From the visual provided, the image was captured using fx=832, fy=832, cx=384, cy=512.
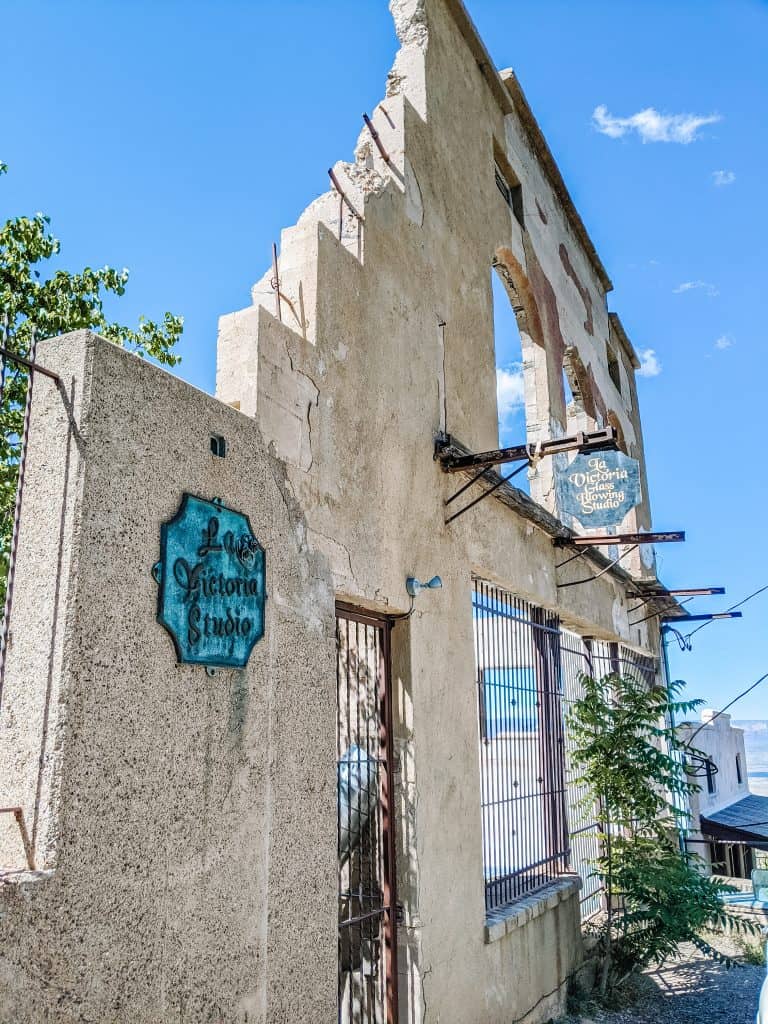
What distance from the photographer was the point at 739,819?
63.9 feet

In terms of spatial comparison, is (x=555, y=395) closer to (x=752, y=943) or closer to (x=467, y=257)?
(x=467, y=257)

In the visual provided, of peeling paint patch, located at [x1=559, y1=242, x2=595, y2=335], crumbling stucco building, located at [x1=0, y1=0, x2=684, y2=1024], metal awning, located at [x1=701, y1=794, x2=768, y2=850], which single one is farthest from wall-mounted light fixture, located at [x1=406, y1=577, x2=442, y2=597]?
metal awning, located at [x1=701, y1=794, x2=768, y2=850]

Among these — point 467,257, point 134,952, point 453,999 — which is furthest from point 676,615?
point 134,952

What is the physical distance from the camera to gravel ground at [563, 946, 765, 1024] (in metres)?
6.35

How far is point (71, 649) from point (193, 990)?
4.12 ft

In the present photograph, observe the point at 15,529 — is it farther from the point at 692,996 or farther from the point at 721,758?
the point at 721,758

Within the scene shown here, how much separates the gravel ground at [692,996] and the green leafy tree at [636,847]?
291 mm

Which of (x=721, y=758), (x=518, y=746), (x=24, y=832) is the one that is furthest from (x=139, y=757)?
(x=721, y=758)

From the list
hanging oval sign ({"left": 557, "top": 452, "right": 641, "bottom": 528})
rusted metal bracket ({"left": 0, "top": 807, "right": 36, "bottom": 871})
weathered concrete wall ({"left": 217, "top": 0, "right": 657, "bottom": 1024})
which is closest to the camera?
rusted metal bracket ({"left": 0, "top": 807, "right": 36, "bottom": 871})

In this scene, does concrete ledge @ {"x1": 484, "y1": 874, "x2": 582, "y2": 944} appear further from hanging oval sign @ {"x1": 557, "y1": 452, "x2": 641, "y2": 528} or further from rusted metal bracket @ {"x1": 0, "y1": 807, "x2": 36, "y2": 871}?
rusted metal bracket @ {"x1": 0, "y1": 807, "x2": 36, "y2": 871}

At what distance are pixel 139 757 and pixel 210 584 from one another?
682mm

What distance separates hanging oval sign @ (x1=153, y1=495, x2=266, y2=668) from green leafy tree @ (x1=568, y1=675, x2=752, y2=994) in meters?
4.82

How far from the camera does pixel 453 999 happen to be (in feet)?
15.0

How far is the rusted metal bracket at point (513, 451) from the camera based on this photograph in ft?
16.8
